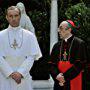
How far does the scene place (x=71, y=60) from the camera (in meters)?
5.82

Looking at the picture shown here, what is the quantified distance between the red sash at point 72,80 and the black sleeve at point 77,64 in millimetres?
62

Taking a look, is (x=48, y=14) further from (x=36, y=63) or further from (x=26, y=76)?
(x=26, y=76)

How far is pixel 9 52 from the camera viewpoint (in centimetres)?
571

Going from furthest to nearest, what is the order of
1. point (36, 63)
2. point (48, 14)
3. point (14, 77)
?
point (48, 14)
point (36, 63)
point (14, 77)

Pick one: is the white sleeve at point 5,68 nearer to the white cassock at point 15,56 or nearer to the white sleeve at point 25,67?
the white cassock at point 15,56

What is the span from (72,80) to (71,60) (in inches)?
11.3

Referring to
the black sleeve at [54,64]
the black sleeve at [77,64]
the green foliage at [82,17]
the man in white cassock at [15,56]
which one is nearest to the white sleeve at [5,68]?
the man in white cassock at [15,56]

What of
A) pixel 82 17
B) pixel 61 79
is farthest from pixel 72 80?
pixel 82 17

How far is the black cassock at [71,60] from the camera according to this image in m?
5.77

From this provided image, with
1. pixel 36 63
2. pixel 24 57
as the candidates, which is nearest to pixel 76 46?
pixel 24 57

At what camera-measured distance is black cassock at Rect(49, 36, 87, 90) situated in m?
5.77

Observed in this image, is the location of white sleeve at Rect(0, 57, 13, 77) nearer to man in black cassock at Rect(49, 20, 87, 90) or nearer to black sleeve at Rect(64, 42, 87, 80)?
man in black cassock at Rect(49, 20, 87, 90)

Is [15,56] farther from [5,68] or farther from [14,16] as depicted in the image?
[14,16]

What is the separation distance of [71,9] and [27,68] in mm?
7146
